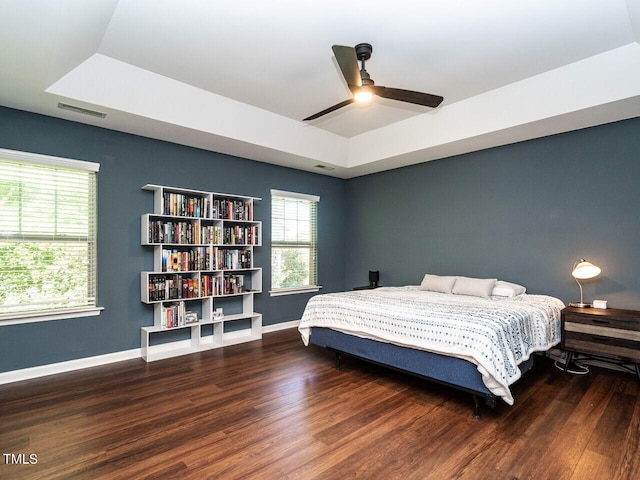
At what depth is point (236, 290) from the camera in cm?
470

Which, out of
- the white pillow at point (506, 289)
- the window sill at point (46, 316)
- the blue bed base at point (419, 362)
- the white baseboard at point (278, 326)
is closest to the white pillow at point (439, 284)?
the white pillow at point (506, 289)

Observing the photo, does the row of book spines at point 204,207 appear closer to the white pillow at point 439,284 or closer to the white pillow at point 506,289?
the white pillow at point 439,284

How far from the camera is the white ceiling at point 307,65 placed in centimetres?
257

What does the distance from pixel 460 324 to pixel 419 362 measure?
504 mm

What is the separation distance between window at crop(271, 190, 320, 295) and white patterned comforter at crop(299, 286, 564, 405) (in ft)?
5.62

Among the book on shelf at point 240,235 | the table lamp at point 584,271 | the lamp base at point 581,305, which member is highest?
the book on shelf at point 240,235

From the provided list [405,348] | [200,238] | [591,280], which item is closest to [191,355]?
[200,238]

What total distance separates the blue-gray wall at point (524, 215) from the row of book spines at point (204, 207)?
2262 millimetres

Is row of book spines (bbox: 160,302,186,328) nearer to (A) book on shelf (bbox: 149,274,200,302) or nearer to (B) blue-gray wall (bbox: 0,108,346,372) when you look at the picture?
(A) book on shelf (bbox: 149,274,200,302)

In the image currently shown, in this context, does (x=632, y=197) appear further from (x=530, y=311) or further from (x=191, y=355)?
(x=191, y=355)

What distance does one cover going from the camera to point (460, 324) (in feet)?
8.87

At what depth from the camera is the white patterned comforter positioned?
255cm

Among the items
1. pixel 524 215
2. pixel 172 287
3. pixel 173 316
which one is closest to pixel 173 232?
pixel 172 287

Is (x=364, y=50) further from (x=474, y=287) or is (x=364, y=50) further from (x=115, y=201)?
(x=115, y=201)
